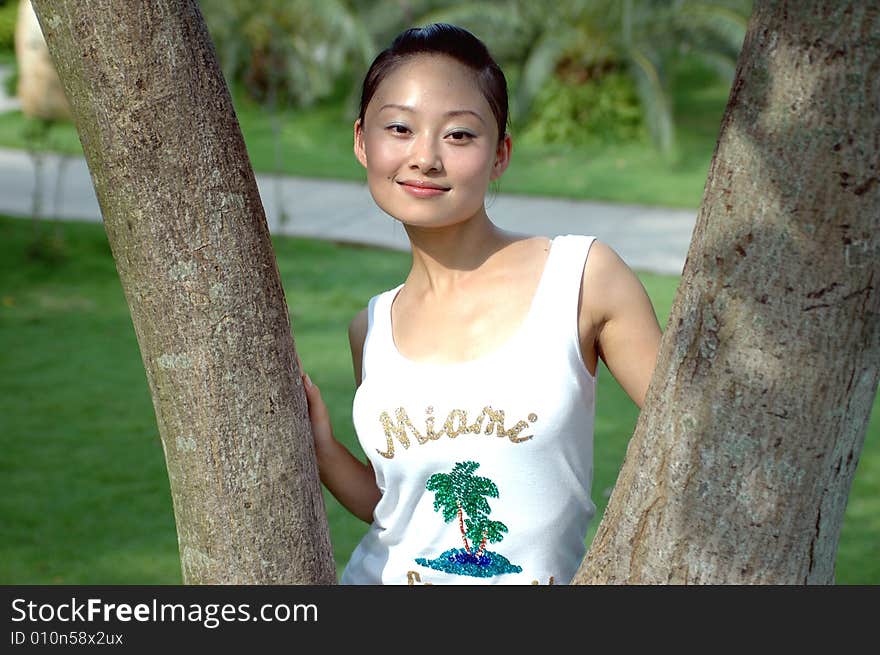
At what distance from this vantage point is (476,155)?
207 centimetres

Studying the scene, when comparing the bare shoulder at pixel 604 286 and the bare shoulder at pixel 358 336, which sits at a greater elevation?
the bare shoulder at pixel 358 336

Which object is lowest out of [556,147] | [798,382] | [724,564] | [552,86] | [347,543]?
[724,564]

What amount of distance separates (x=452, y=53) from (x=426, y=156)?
190 mm

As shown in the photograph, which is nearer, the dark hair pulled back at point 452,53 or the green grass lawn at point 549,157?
the dark hair pulled back at point 452,53

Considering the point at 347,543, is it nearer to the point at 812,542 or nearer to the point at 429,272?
the point at 429,272

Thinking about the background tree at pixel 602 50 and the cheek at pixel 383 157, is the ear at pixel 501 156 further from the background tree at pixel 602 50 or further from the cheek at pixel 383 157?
the background tree at pixel 602 50

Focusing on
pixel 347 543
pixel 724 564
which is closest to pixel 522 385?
pixel 724 564

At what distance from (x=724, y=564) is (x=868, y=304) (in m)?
0.41

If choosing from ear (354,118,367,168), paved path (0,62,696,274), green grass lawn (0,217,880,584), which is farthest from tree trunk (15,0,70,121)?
ear (354,118,367,168)

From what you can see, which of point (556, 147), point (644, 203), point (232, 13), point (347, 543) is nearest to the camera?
point (347, 543)

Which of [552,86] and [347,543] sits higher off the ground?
[552,86]

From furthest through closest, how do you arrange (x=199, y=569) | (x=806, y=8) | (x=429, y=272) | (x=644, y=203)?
(x=644, y=203)
(x=429, y=272)
(x=199, y=569)
(x=806, y=8)

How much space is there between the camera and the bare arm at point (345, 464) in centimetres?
220

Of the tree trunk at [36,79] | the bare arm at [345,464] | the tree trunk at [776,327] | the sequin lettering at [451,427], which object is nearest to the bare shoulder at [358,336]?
the bare arm at [345,464]
